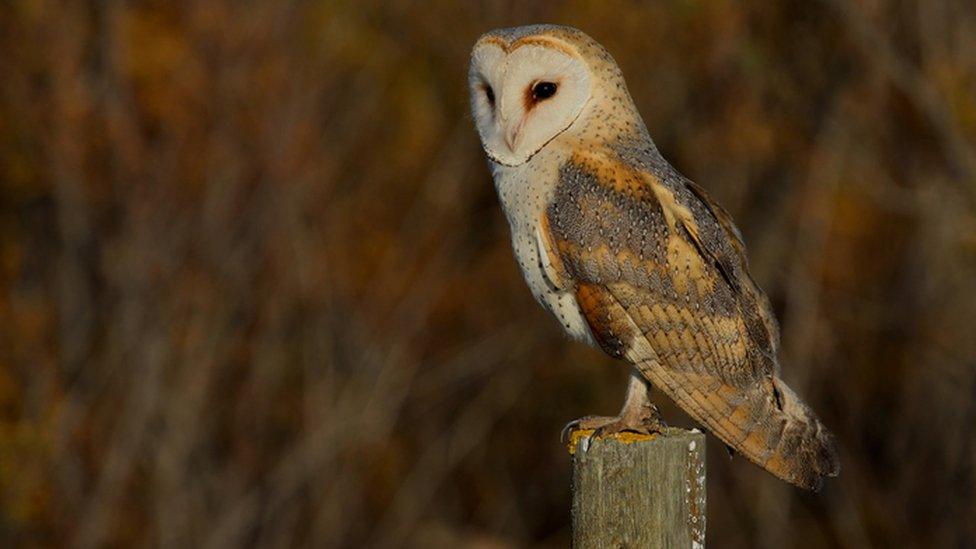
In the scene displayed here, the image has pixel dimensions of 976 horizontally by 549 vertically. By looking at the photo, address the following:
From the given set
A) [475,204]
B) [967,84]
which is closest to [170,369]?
[475,204]

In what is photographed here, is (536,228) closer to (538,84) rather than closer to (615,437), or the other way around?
(538,84)

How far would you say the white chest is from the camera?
3.52 metres

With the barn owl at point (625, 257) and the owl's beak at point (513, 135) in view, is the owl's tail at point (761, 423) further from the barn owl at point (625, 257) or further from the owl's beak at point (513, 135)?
the owl's beak at point (513, 135)

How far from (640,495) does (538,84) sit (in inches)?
Result: 43.6

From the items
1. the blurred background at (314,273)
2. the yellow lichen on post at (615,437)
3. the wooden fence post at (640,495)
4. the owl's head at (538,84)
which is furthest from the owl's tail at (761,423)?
the blurred background at (314,273)

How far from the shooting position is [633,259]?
3.52m

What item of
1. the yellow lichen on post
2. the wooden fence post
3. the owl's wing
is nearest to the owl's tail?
the owl's wing

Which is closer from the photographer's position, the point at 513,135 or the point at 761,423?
the point at 761,423

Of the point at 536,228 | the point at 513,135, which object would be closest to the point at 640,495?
→ the point at 536,228

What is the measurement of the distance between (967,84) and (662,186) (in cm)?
375

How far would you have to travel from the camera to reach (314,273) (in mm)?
7816

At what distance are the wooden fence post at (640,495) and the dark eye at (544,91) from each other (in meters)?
0.96

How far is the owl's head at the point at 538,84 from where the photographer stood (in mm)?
3539

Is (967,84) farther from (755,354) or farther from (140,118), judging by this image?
(140,118)
